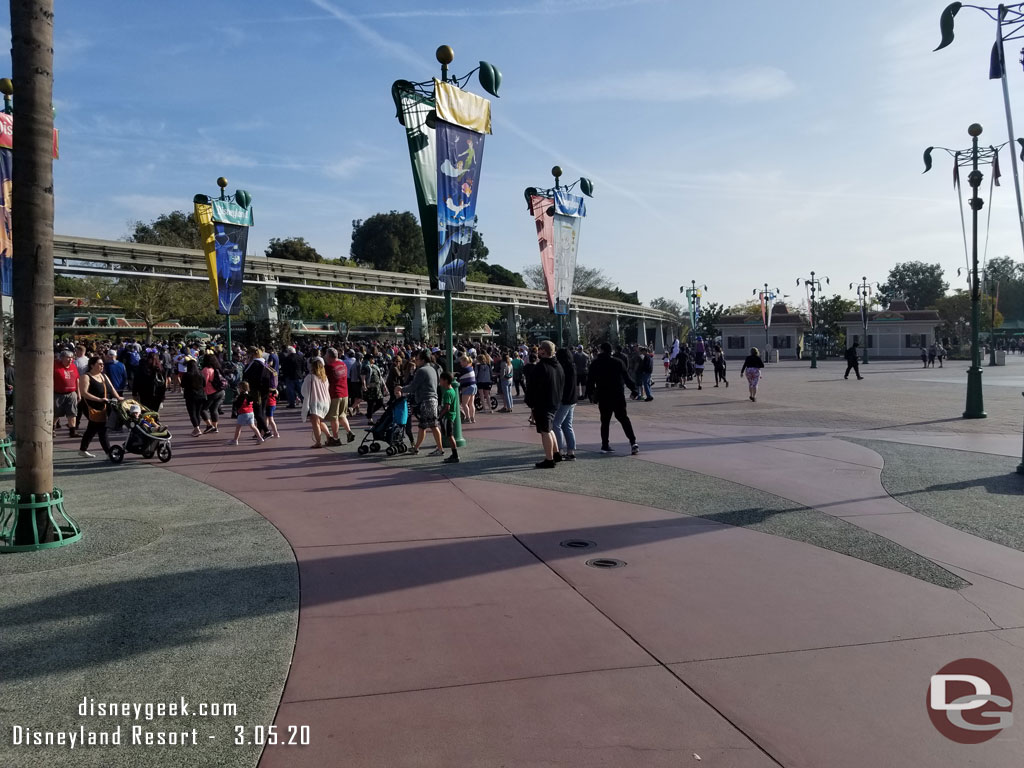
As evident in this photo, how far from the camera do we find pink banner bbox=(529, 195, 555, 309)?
1752 centimetres

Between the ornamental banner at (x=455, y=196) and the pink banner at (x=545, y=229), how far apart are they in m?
5.89

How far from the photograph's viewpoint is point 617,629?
4.36 m

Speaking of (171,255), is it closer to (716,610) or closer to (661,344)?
(716,610)

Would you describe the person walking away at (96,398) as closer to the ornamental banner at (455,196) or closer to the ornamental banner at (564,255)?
the ornamental banner at (455,196)

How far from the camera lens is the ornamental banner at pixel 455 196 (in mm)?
11078

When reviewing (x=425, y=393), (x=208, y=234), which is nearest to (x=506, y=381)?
(x=425, y=393)

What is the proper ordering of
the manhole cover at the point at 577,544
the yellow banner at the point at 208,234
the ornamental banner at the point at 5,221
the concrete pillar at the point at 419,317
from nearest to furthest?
the manhole cover at the point at 577,544, the ornamental banner at the point at 5,221, the yellow banner at the point at 208,234, the concrete pillar at the point at 419,317

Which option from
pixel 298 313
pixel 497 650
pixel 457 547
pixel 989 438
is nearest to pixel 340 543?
pixel 457 547

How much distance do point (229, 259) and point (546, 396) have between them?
12.4 meters

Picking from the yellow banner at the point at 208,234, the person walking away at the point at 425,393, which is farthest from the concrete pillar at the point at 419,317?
the person walking away at the point at 425,393

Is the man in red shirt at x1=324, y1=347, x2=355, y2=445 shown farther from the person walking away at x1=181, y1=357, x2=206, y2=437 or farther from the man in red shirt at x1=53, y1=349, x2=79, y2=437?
the man in red shirt at x1=53, y1=349, x2=79, y2=437

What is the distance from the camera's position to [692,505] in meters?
7.61

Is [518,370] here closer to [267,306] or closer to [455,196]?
[455,196]

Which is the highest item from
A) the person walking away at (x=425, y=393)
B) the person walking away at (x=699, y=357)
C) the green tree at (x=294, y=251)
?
the green tree at (x=294, y=251)
